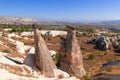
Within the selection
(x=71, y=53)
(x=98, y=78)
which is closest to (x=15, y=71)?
(x=71, y=53)

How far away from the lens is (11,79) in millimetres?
18484

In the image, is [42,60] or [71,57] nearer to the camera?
[42,60]

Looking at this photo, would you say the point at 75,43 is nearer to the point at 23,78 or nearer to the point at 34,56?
the point at 34,56

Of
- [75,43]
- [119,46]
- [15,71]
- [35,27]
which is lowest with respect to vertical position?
[119,46]

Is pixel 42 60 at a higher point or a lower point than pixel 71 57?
higher

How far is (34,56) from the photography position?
24.5 m

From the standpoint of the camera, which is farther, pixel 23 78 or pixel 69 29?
pixel 69 29

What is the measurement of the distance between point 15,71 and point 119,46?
1944 inches

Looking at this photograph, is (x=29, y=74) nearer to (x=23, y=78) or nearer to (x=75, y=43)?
(x=23, y=78)

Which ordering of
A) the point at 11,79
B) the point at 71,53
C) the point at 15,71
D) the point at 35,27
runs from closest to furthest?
the point at 11,79 < the point at 15,71 < the point at 35,27 < the point at 71,53

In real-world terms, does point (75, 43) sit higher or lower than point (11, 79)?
higher

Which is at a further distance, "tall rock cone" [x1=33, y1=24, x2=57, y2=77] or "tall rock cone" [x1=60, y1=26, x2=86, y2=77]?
"tall rock cone" [x1=60, y1=26, x2=86, y2=77]

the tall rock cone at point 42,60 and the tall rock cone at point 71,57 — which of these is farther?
the tall rock cone at point 71,57

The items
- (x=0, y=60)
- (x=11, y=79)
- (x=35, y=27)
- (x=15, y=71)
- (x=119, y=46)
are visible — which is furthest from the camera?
(x=119, y=46)
